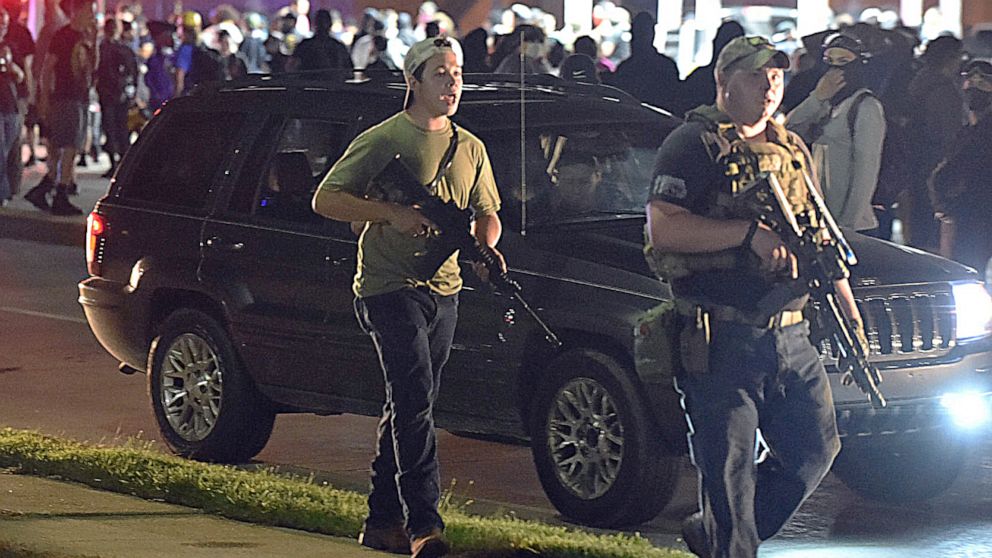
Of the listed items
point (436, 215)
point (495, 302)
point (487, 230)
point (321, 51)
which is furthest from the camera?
point (321, 51)

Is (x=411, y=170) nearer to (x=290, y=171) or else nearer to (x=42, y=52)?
(x=290, y=171)

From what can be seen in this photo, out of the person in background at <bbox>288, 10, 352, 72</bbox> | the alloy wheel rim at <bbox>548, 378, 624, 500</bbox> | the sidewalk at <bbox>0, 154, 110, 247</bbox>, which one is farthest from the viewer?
the sidewalk at <bbox>0, 154, 110, 247</bbox>

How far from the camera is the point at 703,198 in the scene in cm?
568

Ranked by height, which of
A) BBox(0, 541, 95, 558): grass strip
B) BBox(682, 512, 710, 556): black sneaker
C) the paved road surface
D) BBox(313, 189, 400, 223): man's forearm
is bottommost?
the paved road surface

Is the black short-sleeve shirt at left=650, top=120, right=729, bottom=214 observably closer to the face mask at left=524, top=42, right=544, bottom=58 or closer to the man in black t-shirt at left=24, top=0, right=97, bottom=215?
the face mask at left=524, top=42, right=544, bottom=58

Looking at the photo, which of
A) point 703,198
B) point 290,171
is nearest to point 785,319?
point 703,198

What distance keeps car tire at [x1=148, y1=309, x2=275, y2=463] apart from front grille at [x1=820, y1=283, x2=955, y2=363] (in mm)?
2760

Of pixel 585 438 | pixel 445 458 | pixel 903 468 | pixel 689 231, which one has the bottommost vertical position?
pixel 445 458

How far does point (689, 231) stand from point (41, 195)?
1515 cm

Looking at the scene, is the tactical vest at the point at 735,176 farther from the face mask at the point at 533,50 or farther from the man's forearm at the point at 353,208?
the face mask at the point at 533,50

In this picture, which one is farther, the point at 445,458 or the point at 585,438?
the point at 445,458

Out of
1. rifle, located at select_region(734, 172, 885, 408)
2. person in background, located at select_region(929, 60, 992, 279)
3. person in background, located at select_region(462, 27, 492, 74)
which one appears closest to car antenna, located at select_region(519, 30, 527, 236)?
rifle, located at select_region(734, 172, 885, 408)

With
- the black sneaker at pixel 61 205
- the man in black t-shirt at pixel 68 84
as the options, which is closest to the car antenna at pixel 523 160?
the man in black t-shirt at pixel 68 84

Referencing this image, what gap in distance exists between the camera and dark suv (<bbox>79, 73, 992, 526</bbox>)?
7.54 meters
